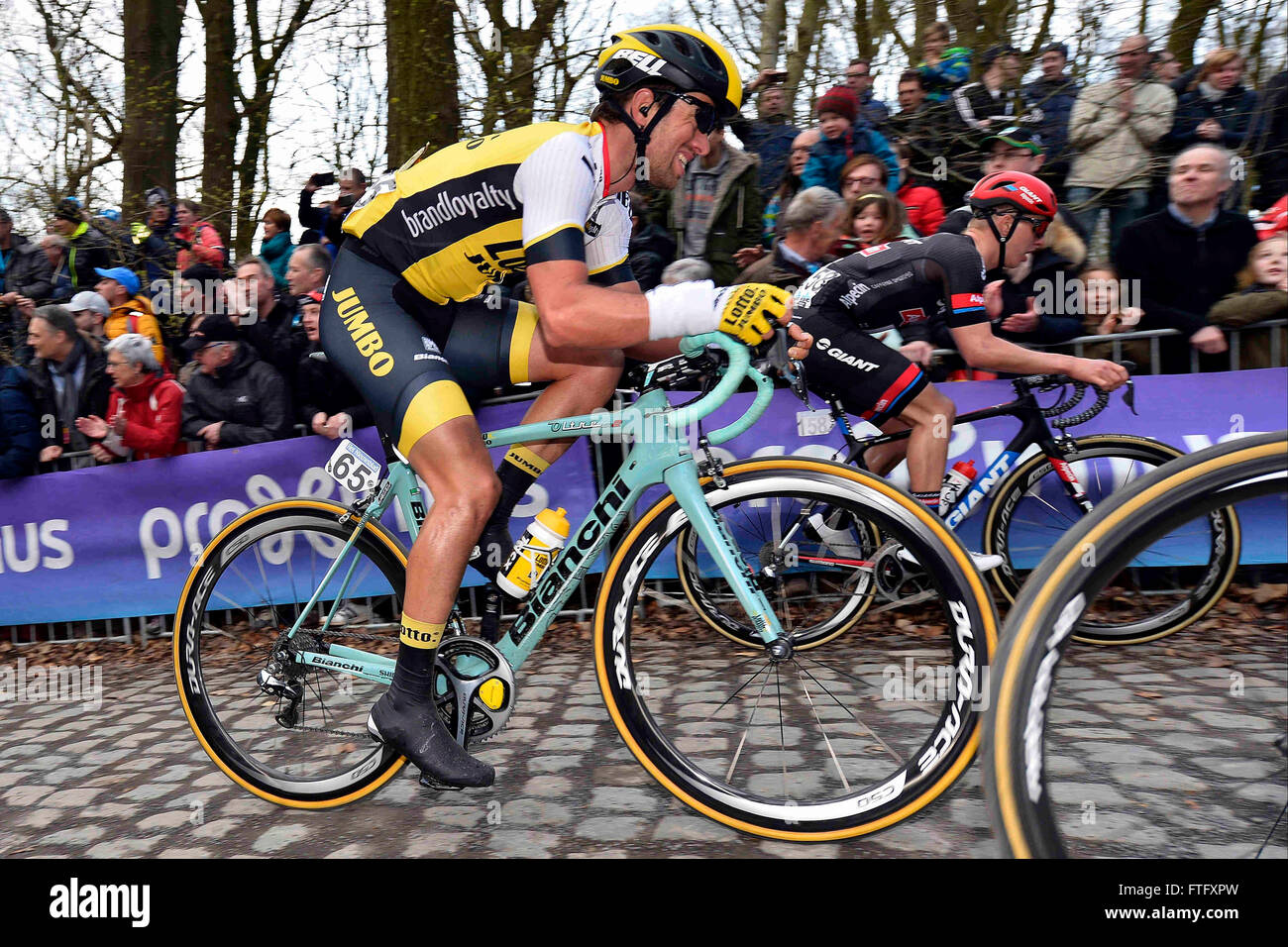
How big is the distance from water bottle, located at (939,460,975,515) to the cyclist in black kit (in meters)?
0.08

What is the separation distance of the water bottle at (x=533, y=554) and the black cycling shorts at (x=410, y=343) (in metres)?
0.41

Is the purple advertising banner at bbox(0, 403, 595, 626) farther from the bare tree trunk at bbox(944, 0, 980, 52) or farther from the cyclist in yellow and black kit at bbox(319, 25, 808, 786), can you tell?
the bare tree trunk at bbox(944, 0, 980, 52)

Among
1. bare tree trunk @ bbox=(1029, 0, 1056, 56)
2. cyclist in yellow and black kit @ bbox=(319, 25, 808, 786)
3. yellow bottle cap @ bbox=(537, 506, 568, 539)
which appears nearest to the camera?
cyclist in yellow and black kit @ bbox=(319, 25, 808, 786)

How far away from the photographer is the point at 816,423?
508 cm

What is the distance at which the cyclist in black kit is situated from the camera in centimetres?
448

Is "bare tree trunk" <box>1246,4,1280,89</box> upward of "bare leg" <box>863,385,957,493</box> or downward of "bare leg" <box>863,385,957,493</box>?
upward

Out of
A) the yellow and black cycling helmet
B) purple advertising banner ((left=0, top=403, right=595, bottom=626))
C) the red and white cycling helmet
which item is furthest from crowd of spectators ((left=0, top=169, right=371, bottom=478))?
the yellow and black cycling helmet

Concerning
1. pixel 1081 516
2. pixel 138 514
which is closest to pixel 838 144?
pixel 1081 516

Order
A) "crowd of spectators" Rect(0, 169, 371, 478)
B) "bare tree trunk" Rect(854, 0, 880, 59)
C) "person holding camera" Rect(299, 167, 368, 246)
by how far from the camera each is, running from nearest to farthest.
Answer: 1. "crowd of spectators" Rect(0, 169, 371, 478)
2. "bare tree trunk" Rect(854, 0, 880, 59)
3. "person holding camera" Rect(299, 167, 368, 246)

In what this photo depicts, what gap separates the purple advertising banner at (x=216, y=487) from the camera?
16.7ft

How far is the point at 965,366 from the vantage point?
5539mm

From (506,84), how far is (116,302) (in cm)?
360
